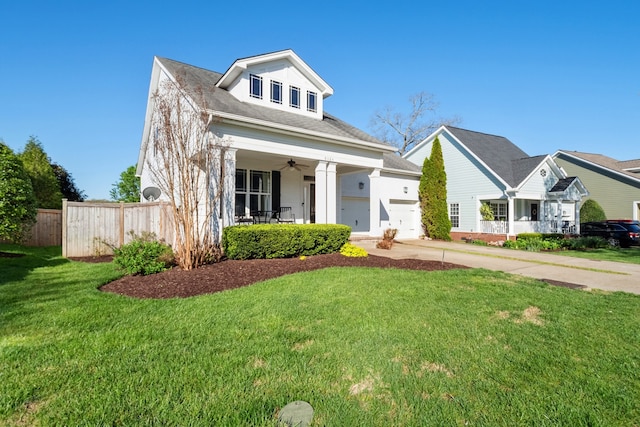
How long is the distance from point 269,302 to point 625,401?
406 cm

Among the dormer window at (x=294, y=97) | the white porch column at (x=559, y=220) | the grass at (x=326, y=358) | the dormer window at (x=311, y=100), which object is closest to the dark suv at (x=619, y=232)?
the white porch column at (x=559, y=220)

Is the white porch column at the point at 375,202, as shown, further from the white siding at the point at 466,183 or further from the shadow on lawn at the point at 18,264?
the shadow on lawn at the point at 18,264

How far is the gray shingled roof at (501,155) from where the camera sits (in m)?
19.5

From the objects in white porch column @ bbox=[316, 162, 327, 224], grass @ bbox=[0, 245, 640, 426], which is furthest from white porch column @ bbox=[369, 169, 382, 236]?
grass @ bbox=[0, 245, 640, 426]

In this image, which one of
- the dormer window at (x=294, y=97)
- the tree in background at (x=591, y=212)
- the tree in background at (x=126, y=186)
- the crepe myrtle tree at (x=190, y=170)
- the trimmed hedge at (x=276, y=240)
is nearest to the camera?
the crepe myrtle tree at (x=190, y=170)

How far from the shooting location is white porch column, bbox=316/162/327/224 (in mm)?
12406

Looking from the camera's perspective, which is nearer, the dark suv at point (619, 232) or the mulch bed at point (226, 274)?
the mulch bed at point (226, 274)

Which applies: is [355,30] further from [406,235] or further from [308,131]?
[406,235]

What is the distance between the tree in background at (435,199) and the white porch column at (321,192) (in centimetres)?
875

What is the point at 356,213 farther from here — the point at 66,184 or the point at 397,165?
the point at 66,184

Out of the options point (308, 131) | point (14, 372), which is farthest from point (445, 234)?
point (14, 372)

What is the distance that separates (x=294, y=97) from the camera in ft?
45.2

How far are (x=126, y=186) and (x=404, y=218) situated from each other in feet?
86.7

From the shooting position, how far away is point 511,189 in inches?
710
